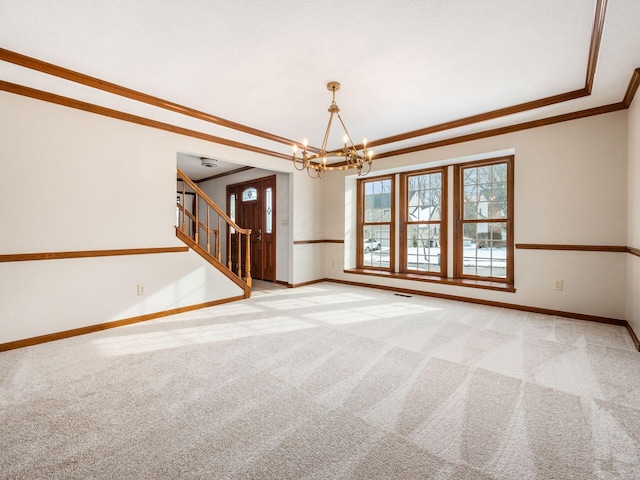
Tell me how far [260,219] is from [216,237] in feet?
7.06

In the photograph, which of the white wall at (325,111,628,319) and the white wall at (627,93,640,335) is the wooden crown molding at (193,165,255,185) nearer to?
the white wall at (325,111,628,319)

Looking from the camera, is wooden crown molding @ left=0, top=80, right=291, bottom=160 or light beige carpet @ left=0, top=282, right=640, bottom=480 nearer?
light beige carpet @ left=0, top=282, right=640, bottom=480

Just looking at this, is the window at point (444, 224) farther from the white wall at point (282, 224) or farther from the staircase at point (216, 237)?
the staircase at point (216, 237)

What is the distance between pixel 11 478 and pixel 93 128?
314 cm

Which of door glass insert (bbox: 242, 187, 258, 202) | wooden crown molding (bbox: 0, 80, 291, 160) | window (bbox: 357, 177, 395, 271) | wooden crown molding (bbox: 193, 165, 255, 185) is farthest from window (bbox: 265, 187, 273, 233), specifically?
window (bbox: 357, 177, 395, 271)

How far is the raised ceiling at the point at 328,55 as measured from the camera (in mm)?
1973

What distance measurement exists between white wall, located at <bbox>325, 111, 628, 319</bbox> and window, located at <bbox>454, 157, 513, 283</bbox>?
0.34 meters

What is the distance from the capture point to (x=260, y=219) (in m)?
6.58

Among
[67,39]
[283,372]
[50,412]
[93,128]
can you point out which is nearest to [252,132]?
[93,128]

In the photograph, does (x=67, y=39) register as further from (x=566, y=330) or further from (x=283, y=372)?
(x=566, y=330)

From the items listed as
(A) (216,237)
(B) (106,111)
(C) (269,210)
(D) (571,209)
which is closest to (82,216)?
(B) (106,111)

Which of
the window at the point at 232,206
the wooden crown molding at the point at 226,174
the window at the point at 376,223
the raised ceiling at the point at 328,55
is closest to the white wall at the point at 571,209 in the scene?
the raised ceiling at the point at 328,55

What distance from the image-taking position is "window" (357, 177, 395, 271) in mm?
5596

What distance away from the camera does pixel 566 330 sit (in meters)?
3.16
